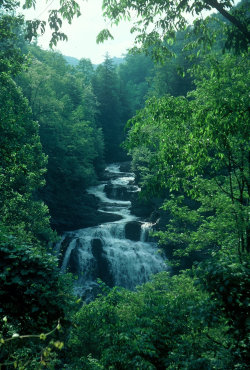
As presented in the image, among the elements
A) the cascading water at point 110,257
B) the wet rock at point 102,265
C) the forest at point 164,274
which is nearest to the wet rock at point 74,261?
the cascading water at point 110,257

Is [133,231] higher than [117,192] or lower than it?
lower

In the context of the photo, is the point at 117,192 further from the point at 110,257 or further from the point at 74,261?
the point at 74,261

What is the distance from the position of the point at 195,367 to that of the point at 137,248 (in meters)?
18.0

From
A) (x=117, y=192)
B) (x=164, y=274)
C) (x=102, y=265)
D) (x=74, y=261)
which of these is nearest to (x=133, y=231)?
(x=102, y=265)

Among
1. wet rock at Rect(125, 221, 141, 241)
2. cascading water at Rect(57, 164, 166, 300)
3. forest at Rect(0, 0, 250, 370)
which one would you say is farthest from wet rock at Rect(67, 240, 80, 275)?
forest at Rect(0, 0, 250, 370)

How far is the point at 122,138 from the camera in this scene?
48.6 m

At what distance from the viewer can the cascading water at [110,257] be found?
20656 mm

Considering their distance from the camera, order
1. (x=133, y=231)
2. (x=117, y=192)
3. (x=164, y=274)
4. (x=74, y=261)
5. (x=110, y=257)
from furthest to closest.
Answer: (x=117, y=192) → (x=133, y=231) → (x=74, y=261) → (x=110, y=257) → (x=164, y=274)

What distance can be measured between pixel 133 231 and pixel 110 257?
12.1 ft

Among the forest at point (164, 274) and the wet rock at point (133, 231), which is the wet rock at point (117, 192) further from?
the forest at point (164, 274)

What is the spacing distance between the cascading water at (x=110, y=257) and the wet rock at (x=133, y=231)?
3.2 inches

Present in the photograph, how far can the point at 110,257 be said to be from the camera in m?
21.5

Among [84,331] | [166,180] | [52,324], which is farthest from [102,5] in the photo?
[84,331]

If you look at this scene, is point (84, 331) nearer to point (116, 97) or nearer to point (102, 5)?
point (102, 5)
